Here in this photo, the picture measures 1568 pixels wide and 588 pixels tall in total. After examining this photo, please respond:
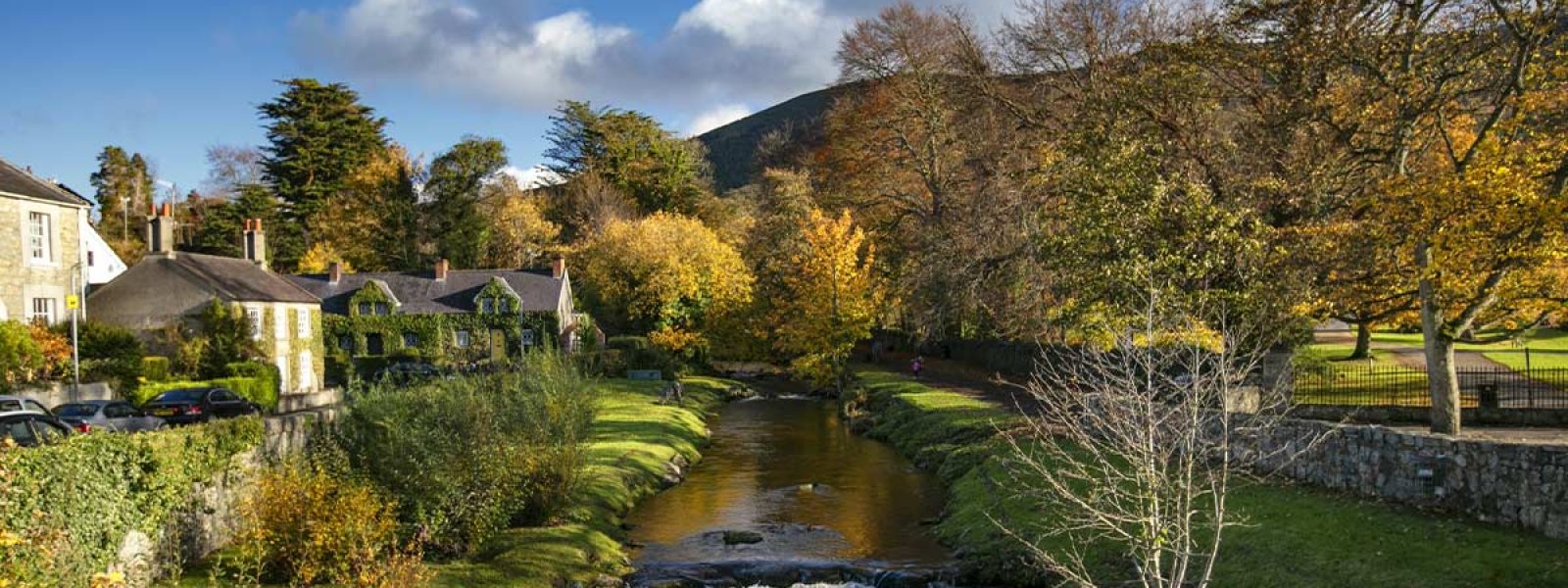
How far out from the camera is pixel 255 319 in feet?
161

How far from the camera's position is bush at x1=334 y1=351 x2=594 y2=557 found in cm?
2011

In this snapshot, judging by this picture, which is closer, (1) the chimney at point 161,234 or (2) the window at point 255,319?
(2) the window at point 255,319

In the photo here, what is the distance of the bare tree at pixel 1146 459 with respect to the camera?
426 inches

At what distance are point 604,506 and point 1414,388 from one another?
2197 centimetres

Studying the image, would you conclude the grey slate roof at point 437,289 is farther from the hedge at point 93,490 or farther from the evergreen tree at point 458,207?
the hedge at point 93,490

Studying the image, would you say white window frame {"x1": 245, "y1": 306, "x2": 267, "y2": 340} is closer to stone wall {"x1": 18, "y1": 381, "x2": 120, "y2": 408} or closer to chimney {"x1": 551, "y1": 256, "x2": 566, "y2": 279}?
stone wall {"x1": 18, "y1": 381, "x2": 120, "y2": 408}

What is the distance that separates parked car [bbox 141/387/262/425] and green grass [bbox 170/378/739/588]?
1140 cm

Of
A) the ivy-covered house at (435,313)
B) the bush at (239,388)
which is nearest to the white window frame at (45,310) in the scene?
the bush at (239,388)

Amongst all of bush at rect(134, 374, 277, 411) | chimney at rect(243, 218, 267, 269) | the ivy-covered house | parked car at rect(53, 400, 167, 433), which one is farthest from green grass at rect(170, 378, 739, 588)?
chimney at rect(243, 218, 267, 269)

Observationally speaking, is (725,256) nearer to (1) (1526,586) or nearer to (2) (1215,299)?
(2) (1215,299)

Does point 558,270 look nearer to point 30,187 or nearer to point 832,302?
point 832,302

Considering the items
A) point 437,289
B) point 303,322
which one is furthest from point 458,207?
point 303,322

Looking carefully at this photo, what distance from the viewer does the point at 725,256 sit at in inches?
2793

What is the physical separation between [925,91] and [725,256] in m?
22.1
